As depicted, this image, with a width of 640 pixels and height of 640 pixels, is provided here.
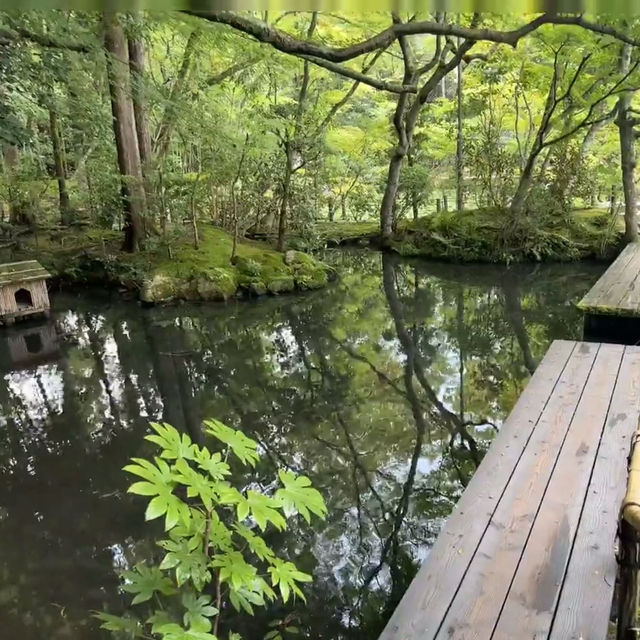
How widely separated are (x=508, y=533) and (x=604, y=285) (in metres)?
5.13

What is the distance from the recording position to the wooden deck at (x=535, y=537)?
2037 mm

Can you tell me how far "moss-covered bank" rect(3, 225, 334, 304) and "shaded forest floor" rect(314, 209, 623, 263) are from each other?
2548mm

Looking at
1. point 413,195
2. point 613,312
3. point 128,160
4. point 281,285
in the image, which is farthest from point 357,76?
point 413,195

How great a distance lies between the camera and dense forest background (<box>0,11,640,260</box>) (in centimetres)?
966

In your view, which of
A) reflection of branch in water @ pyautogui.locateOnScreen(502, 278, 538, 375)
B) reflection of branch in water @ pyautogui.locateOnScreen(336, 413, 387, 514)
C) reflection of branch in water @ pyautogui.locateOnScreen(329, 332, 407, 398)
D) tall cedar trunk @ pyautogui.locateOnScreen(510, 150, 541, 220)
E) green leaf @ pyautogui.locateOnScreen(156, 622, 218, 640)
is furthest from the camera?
tall cedar trunk @ pyautogui.locateOnScreen(510, 150, 541, 220)

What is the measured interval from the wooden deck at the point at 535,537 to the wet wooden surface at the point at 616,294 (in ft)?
7.24

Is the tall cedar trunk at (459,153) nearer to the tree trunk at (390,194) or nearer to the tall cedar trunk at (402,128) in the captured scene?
the tall cedar trunk at (402,128)

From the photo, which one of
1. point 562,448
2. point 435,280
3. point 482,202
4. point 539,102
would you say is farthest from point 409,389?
point 539,102

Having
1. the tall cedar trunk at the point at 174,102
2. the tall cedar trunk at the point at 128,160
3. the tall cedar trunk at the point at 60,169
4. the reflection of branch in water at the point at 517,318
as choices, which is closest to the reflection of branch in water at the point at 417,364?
the reflection of branch in water at the point at 517,318

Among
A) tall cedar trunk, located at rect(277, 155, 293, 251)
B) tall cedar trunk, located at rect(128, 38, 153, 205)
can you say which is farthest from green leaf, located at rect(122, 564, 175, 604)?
tall cedar trunk, located at rect(277, 155, 293, 251)

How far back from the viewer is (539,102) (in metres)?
13.0

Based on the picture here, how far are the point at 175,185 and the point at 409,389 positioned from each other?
6998 millimetres

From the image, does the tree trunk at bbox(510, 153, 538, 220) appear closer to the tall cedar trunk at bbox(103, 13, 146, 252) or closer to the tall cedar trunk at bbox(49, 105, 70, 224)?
the tall cedar trunk at bbox(103, 13, 146, 252)

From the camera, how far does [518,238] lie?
1207cm
